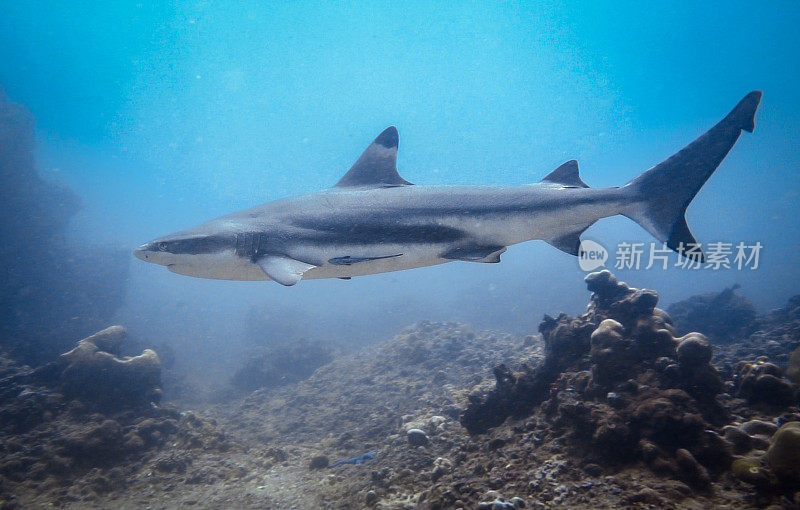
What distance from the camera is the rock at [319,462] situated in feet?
22.6

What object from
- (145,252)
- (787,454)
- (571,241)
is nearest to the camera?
(787,454)

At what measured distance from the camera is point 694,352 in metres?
4.67

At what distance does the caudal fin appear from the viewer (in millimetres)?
4121

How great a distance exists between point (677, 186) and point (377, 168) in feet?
13.8

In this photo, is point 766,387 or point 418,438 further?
point 418,438

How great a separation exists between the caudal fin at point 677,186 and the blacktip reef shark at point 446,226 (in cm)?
1

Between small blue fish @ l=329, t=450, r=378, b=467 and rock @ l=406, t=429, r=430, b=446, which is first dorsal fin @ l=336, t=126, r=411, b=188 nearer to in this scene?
rock @ l=406, t=429, r=430, b=446

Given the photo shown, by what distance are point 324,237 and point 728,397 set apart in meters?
6.40

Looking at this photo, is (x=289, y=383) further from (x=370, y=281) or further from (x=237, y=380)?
(x=370, y=281)

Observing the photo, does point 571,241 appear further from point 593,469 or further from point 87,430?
point 87,430

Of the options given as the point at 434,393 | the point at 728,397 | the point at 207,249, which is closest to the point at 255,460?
the point at 434,393

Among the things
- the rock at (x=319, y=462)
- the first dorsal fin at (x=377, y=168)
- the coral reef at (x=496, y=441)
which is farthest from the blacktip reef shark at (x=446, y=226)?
the rock at (x=319, y=462)

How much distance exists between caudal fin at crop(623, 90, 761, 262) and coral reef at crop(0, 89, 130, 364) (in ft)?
76.1

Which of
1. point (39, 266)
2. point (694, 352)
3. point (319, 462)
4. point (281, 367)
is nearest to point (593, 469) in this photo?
point (694, 352)
